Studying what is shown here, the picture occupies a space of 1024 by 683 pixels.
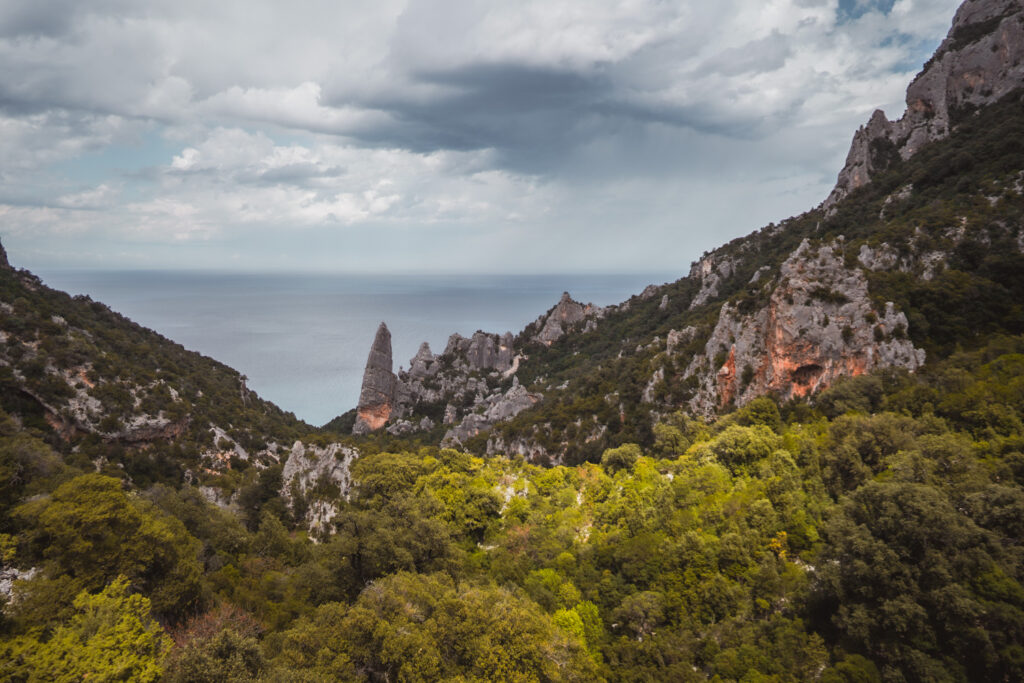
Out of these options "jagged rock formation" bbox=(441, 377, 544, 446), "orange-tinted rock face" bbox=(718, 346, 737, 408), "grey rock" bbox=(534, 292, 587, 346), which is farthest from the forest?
"grey rock" bbox=(534, 292, 587, 346)

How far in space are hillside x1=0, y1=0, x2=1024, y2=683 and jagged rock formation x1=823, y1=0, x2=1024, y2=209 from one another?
0.91 m

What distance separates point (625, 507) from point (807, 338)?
2216 centimetres

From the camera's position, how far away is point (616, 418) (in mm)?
50094

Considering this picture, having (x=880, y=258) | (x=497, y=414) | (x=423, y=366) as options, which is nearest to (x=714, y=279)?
(x=880, y=258)

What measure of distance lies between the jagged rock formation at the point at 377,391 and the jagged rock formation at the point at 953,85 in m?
78.0

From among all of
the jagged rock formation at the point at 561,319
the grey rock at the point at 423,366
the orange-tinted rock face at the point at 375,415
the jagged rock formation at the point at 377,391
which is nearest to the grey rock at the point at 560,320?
the jagged rock formation at the point at 561,319

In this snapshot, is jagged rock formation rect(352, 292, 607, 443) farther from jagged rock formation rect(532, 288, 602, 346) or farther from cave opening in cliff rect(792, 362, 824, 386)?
cave opening in cliff rect(792, 362, 824, 386)

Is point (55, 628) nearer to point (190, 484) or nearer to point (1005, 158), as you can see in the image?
point (190, 484)

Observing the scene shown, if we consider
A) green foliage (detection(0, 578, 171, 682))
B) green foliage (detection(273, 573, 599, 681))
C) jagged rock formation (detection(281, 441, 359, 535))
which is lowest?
jagged rock formation (detection(281, 441, 359, 535))

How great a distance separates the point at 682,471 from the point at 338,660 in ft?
66.1

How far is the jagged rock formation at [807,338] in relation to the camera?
108 feet

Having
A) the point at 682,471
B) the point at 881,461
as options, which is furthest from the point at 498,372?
the point at 881,461

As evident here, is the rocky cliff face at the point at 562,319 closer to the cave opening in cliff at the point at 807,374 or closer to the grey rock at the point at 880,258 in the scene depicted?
the grey rock at the point at 880,258

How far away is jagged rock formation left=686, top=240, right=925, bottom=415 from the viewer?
3297 centimetres
